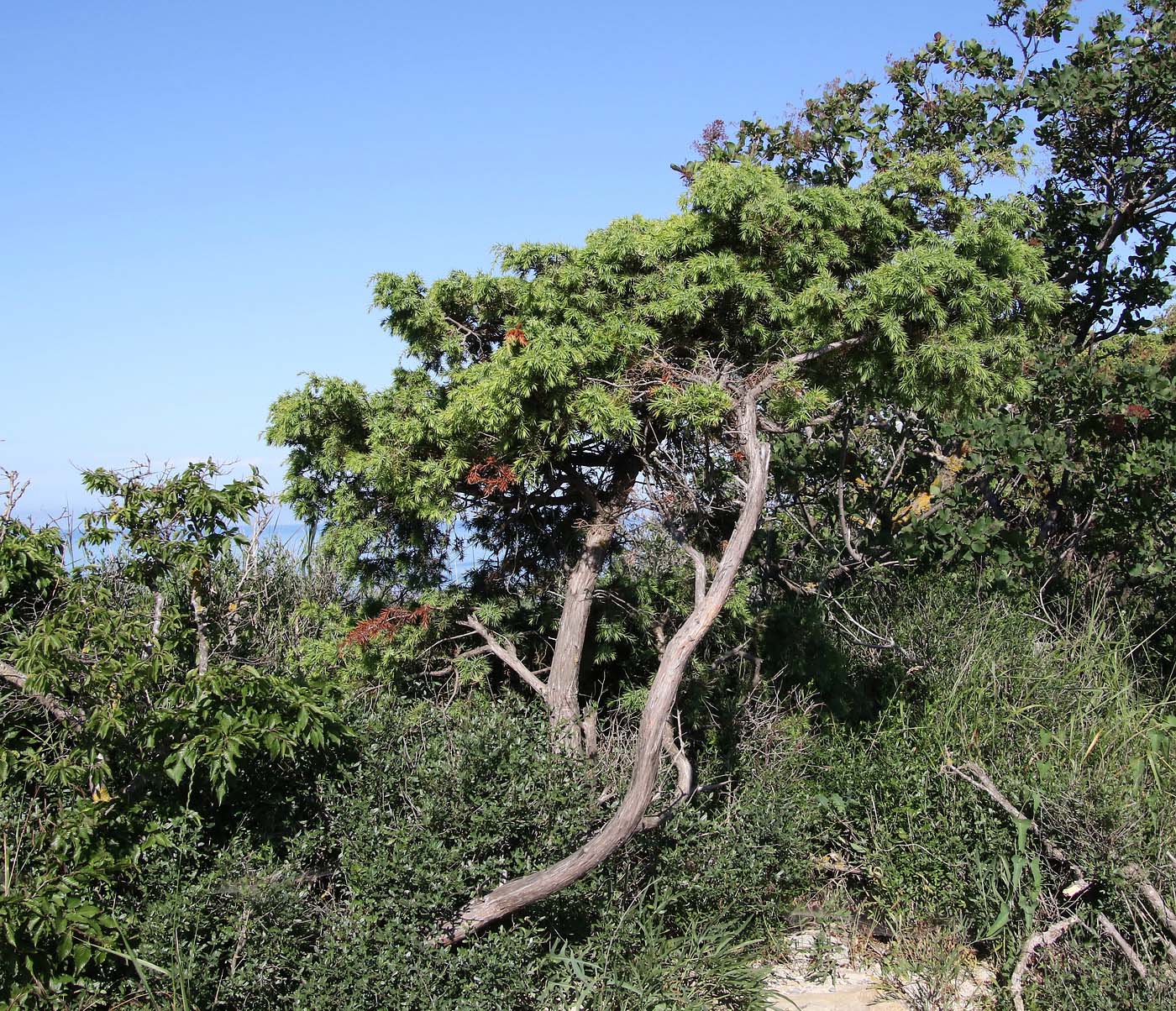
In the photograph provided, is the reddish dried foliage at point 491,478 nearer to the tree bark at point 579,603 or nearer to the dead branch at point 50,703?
the tree bark at point 579,603

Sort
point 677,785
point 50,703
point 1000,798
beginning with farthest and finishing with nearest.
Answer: point 677,785
point 1000,798
point 50,703

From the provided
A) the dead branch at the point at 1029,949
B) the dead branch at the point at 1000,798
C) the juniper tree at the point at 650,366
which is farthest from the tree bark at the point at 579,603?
the dead branch at the point at 1029,949

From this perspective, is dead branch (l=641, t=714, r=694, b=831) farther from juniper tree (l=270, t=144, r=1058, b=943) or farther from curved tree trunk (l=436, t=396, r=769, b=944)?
juniper tree (l=270, t=144, r=1058, b=943)

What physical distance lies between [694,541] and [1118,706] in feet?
8.38

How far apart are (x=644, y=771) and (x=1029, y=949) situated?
1.89 metres

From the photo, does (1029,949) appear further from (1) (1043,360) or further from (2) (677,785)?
(1) (1043,360)

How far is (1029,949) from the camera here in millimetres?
4762

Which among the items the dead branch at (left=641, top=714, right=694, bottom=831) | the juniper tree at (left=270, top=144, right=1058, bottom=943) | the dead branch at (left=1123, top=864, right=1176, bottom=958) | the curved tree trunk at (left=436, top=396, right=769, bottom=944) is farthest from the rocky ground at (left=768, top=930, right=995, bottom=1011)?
A: the juniper tree at (left=270, top=144, right=1058, bottom=943)

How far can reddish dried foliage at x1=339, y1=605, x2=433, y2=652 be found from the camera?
625 centimetres

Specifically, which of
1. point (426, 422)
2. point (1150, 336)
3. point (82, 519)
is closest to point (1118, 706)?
point (426, 422)

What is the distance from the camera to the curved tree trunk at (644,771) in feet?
14.6

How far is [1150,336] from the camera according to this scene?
373 inches

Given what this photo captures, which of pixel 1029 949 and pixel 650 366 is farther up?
pixel 650 366

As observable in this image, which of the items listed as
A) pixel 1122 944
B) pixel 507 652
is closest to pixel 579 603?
pixel 507 652
